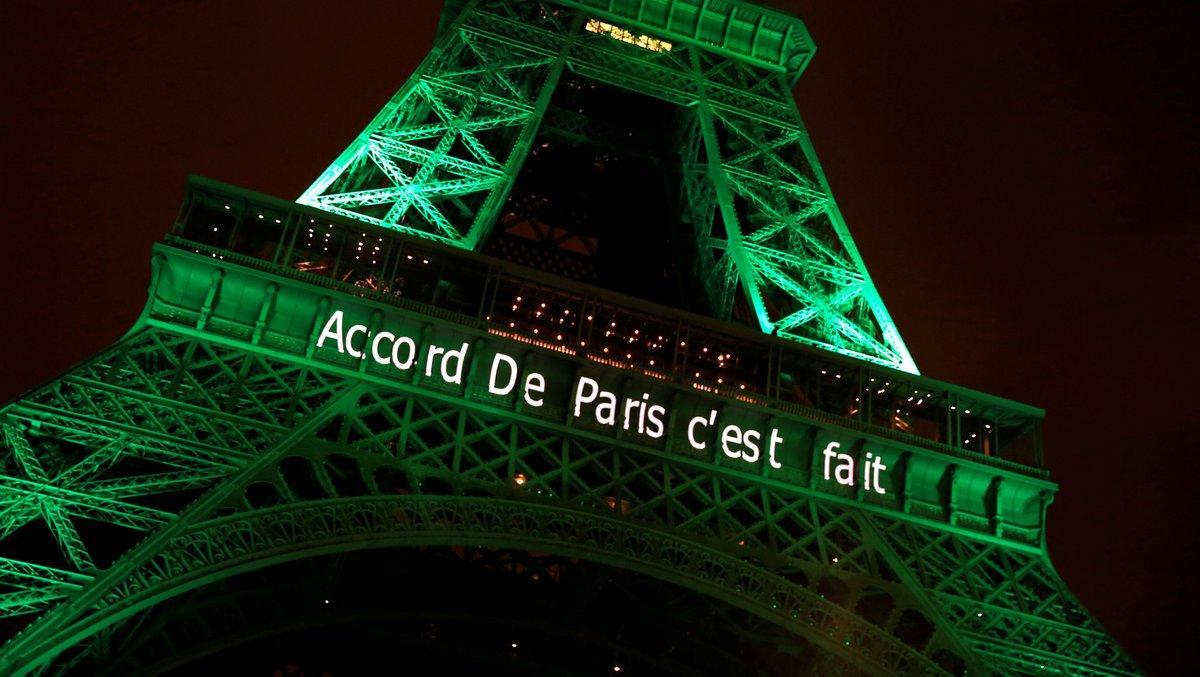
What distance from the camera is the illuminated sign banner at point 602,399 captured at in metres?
19.3

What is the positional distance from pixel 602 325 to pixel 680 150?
10.5 m

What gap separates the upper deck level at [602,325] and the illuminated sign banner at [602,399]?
327 millimetres

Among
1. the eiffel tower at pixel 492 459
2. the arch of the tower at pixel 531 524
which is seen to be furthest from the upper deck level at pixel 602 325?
the arch of the tower at pixel 531 524

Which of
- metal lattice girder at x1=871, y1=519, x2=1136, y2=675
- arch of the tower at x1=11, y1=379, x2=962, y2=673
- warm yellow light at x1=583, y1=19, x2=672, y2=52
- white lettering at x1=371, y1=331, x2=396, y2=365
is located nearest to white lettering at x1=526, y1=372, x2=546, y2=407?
arch of the tower at x1=11, y1=379, x2=962, y2=673

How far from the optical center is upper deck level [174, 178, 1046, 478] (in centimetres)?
1988

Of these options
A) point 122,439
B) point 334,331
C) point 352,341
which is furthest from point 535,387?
point 122,439

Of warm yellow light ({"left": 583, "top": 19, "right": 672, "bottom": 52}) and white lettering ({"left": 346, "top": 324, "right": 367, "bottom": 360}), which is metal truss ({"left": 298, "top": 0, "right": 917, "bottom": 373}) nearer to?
warm yellow light ({"left": 583, "top": 19, "right": 672, "bottom": 52})

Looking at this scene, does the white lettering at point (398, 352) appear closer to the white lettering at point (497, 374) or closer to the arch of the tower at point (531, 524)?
the arch of the tower at point (531, 524)

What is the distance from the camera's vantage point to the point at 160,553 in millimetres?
14438

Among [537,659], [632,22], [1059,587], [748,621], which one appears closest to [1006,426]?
[1059,587]

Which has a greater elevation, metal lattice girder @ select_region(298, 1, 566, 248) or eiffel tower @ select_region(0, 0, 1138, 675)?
metal lattice girder @ select_region(298, 1, 566, 248)

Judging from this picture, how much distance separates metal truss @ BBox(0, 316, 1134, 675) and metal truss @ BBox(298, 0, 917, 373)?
426cm

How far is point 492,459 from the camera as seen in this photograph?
64.6 feet

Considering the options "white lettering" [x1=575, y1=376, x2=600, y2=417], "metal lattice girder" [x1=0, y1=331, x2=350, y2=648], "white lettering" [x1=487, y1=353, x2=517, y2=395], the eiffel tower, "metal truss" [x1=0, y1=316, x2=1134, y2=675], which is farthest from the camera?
"white lettering" [x1=575, y1=376, x2=600, y2=417]
